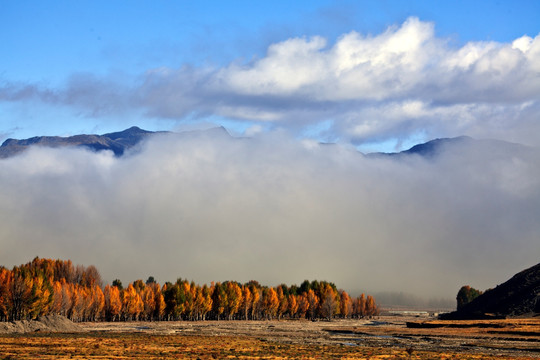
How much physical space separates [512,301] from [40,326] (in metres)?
118

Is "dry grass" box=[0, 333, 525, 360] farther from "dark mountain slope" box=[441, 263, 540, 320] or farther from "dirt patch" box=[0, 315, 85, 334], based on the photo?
"dark mountain slope" box=[441, 263, 540, 320]

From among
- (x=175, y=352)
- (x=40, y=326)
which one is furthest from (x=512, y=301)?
(x=40, y=326)

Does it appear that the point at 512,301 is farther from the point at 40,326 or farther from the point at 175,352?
the point at 40,326

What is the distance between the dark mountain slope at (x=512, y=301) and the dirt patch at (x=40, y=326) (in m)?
104

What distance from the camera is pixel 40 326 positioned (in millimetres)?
125188

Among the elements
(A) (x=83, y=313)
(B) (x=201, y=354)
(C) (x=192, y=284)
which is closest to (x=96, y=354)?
(B) (x=201, y=354)

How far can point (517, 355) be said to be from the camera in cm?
7675

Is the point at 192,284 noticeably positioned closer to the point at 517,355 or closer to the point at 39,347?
the point at 39,347

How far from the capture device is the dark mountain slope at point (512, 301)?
14888 centimetres

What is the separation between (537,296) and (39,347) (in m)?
125

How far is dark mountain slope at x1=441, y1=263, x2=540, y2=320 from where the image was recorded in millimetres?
148875

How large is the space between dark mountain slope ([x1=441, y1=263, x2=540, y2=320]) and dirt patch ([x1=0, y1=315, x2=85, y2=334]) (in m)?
104

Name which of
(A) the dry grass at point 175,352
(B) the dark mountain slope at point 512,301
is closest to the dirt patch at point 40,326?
(A) the dry grass at point 175,352

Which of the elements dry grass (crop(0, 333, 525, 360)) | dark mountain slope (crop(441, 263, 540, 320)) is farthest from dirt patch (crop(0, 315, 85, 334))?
dark mountain slope (crop(441, 263, 540, 320))
